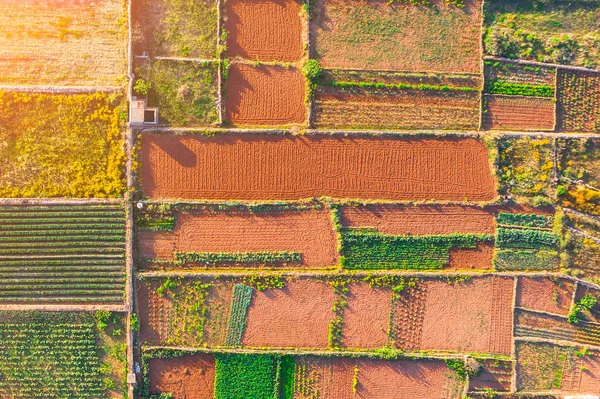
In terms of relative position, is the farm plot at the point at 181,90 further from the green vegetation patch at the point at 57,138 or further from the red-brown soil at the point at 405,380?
the red-brown soil at the point at 405,380

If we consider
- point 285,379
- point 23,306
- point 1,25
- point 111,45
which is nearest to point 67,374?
point 23,306

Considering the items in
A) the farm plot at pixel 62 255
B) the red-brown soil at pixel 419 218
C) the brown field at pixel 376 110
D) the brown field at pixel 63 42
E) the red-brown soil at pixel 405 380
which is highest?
the brown field at pixel 63 42

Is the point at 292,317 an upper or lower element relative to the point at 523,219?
lower

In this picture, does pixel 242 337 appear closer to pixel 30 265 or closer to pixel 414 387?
pixel 414 387

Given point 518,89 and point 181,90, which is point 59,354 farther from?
point 518,89

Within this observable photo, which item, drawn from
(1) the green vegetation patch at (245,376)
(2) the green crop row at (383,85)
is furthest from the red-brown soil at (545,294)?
(1) the green vegetation patch at (245,376)

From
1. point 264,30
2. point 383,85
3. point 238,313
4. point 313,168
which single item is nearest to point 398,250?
point 313,168

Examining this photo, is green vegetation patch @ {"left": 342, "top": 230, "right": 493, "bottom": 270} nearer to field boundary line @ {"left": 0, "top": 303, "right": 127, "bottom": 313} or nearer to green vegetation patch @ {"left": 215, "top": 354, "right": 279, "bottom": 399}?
green vegetation patch @ {"left": 215, "top": 354, "right": 279, "bottom": 399}

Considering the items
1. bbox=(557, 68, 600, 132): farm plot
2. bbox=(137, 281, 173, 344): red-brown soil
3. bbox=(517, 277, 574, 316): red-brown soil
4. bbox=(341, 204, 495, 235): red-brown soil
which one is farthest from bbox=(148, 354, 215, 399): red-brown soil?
bbox=(557, 68, 600, 132): farm plot
